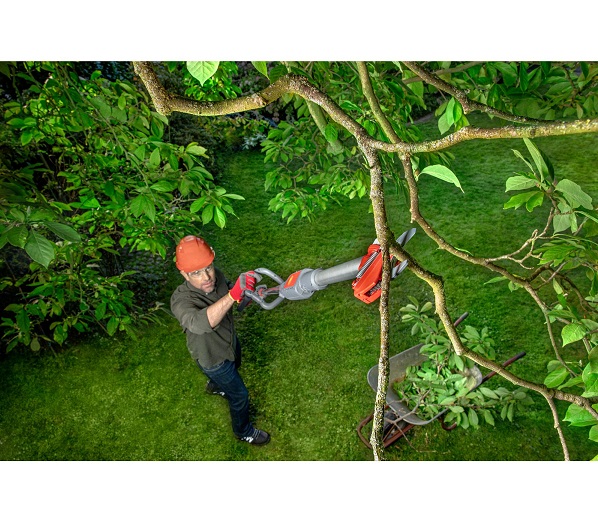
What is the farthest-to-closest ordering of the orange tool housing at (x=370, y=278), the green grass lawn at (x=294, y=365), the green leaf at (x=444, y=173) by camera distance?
the green grass lawn at (x=294, y=365) → the orange tool housing at (x=370, y=278) → the green leaf at (x=444, y=173)

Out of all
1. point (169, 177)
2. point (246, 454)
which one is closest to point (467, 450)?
point (246, 454)

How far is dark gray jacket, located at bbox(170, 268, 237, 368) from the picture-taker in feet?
4.53

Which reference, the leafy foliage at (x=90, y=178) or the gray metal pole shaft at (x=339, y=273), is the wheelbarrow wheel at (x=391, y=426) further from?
the leafy foliage at (x=90, y=178)

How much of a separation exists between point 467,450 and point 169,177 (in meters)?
1.59

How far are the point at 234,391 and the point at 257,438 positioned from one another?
31cm

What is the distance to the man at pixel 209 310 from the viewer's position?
132cm

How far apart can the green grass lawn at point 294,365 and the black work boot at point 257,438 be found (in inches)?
1.3

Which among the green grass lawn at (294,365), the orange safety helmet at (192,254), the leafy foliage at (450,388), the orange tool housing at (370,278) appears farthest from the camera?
the green grass lawn at (294,365)

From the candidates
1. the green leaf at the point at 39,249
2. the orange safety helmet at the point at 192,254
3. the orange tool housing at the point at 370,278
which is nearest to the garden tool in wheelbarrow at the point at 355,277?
the orange tool housing at the point at 370,278

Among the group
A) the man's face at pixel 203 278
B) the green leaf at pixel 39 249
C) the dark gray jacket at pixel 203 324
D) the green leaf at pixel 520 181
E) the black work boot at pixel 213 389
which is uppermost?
the green leaf at pixel 520 181

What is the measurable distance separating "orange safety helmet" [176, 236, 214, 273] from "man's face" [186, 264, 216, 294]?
0.09ft

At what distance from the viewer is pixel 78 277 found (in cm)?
157

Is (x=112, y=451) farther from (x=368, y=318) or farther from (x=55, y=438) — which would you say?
(x=368, y=318)

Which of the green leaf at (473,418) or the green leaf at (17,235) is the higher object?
the green leaf at (17,235)
